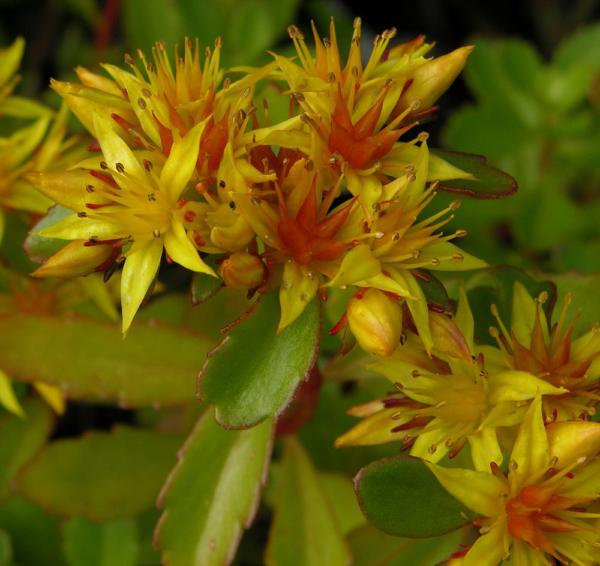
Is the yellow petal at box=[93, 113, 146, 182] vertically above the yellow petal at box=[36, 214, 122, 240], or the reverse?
the yellow petal at box=[93, 113, 146, 182]

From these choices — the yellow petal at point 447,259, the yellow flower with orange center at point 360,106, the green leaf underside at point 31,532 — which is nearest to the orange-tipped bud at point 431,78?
the yellow flower with orange center at point 360,106

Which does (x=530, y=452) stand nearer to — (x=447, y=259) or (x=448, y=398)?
(x=448, y=398)

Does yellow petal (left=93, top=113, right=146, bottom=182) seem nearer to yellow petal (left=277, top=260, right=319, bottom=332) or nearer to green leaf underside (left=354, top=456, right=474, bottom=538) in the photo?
yellow petal (left=277, top=260, right=319, bottom=332)

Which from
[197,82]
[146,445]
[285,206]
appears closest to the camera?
[285,206]

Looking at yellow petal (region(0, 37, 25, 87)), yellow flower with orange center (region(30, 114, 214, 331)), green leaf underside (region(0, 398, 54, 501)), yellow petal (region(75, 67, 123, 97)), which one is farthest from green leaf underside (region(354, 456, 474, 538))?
yellow petal (region(0, 37, 25, 87))

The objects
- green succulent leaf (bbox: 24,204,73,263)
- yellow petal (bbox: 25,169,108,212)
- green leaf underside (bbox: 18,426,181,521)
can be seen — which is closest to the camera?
yellow petal (bbox: 25,169,108,212)

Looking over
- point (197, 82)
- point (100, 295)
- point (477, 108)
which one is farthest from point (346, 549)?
point (477, 108)

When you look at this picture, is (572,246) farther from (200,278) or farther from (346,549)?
(200,278)
